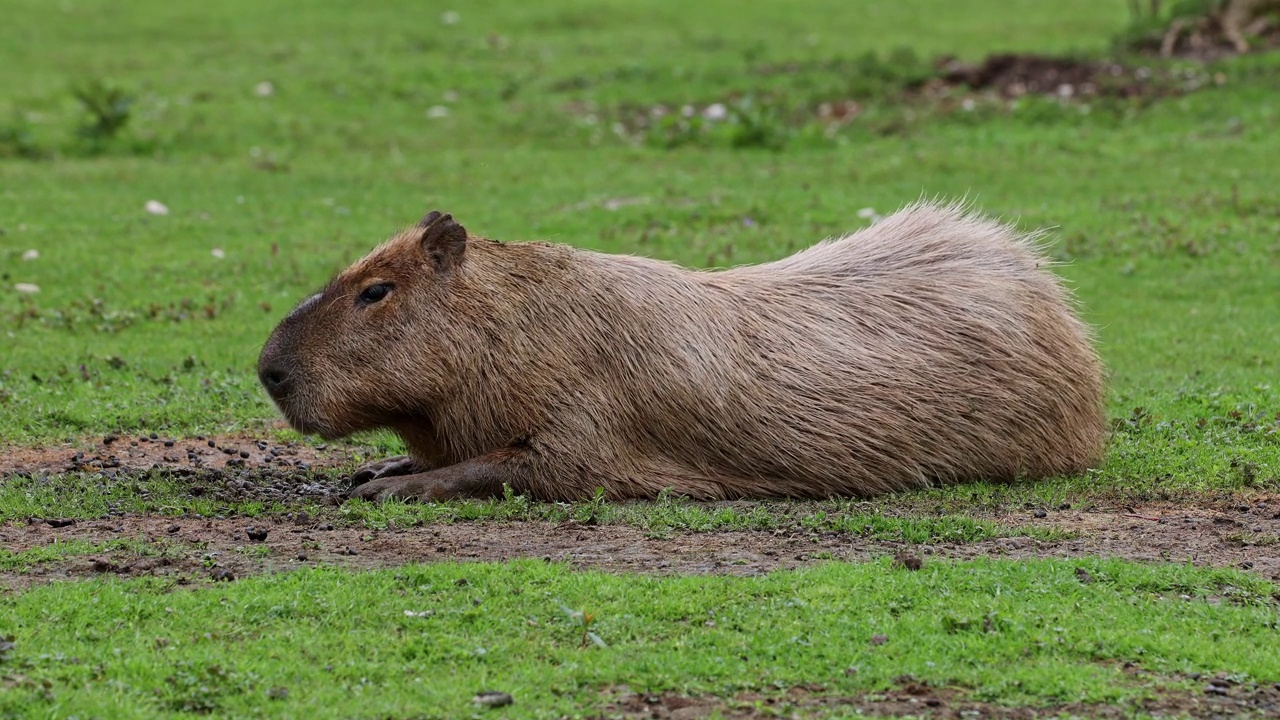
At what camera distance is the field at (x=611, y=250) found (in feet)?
16.8

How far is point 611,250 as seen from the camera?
13.5m

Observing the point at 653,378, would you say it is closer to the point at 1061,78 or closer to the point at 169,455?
the point at 169,455

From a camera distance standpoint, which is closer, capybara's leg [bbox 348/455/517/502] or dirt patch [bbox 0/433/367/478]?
capybara's leg [bbox 348/455/517/502]

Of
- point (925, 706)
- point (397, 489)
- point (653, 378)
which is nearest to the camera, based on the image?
point (925, 706)

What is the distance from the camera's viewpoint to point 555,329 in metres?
7.52

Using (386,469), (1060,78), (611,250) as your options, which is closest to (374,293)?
(386,469)

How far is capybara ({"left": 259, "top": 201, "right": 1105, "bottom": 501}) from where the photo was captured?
738 centimetres

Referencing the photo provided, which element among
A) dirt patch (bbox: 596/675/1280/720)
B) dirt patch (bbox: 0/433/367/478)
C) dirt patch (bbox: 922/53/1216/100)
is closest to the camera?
dirt patch (bbox: 596/675/1280/720)

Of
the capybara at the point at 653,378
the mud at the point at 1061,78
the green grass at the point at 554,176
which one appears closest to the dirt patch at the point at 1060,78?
the mud at the point at 1061,78

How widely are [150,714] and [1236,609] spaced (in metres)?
3.47

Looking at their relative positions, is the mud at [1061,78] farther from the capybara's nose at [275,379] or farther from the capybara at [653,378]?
the capybara's nose at [275,379]

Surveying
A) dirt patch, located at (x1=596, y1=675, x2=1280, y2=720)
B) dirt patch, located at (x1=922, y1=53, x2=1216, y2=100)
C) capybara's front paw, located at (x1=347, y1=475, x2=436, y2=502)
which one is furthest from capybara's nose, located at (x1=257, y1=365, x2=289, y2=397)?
dirt patch, located at (x1=922, y1=53, x2=1216, y2=100)

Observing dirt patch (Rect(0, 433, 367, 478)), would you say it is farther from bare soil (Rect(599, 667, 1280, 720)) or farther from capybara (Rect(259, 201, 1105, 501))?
bare soil (Rect(599, 667, 1280, 720))

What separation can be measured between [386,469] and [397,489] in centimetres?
70
